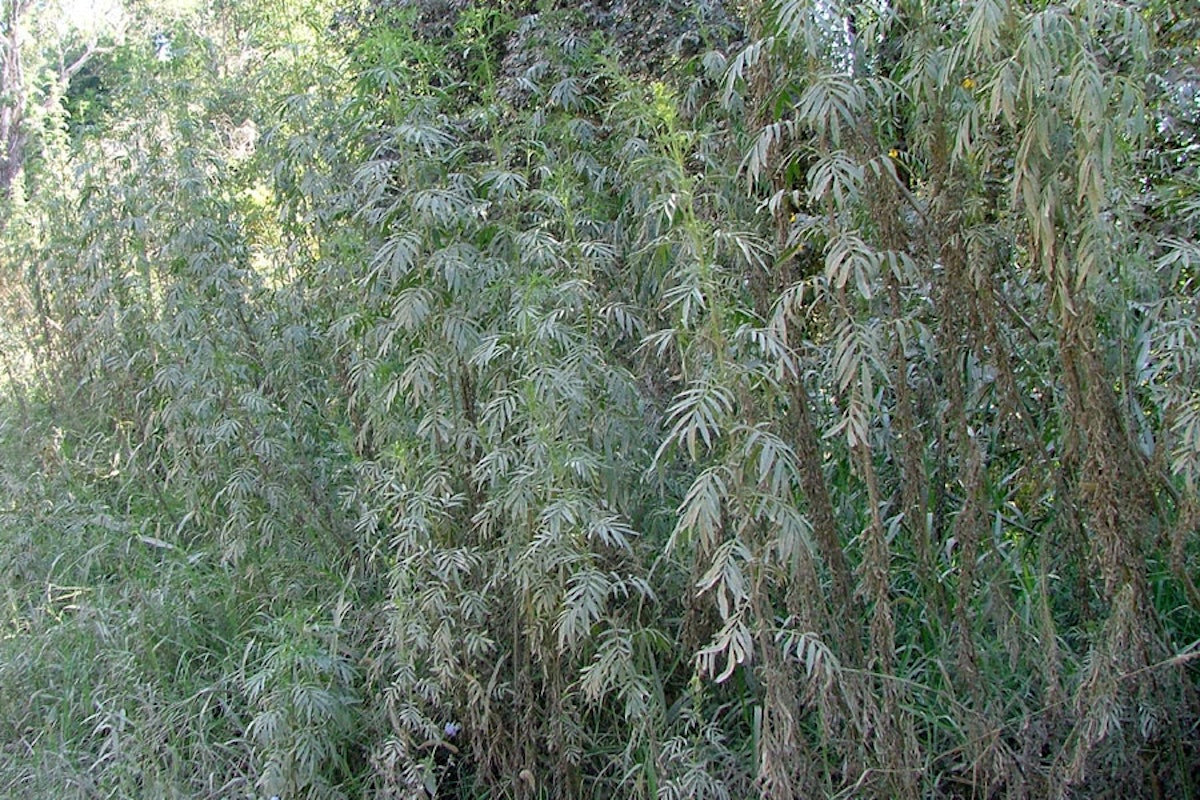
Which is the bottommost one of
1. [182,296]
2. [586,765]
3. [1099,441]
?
[586,765]

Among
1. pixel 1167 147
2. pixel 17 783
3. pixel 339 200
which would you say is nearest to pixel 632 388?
pixel 339 200

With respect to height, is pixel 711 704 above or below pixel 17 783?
above

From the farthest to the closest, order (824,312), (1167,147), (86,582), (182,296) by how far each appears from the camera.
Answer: (86,582)
(182,296)
(1167,147)
(824,312)

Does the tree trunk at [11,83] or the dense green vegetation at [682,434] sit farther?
the tree trunk at [11,83]

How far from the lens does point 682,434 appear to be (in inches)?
83.1

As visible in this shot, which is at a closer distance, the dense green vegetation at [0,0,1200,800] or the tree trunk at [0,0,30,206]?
the dense green vegetation at [0,0,1200,800]

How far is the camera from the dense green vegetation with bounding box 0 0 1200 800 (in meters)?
2.15

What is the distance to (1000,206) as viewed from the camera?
2.59m

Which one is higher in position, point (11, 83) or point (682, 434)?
point (682, 434)

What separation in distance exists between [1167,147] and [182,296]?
3.27 m

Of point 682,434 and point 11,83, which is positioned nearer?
point 682,434

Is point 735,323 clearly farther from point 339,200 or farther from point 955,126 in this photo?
point 339,200

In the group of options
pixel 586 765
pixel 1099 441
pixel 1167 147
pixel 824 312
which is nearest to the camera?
pixel 1099 441

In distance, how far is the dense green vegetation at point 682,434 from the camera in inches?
84.8
